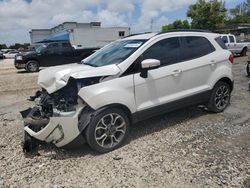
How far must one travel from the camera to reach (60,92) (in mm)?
4031

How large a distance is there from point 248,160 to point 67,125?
2617 mm

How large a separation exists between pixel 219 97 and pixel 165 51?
1825mm

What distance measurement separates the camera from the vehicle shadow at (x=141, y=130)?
13.3ft

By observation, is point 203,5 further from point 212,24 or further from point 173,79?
point 173,79

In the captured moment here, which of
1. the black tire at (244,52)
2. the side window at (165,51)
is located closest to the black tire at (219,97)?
the side window at (165,51)

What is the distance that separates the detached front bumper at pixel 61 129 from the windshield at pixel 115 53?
109cm

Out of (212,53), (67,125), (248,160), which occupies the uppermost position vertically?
(212,53)

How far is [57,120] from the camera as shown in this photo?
12.3 feet

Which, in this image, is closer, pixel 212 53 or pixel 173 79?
pixel 173 79

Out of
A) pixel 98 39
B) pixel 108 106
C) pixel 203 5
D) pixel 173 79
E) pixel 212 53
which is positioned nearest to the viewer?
pixel 108 106

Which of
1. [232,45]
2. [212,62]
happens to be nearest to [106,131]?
[212,62]

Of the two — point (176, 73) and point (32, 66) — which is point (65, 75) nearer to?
point (176, 73)

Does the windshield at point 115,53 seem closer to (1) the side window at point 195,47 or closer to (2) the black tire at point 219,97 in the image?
(1) the side window at point 195,47

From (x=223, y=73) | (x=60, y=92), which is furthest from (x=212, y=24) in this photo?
(x=60, y=92)
